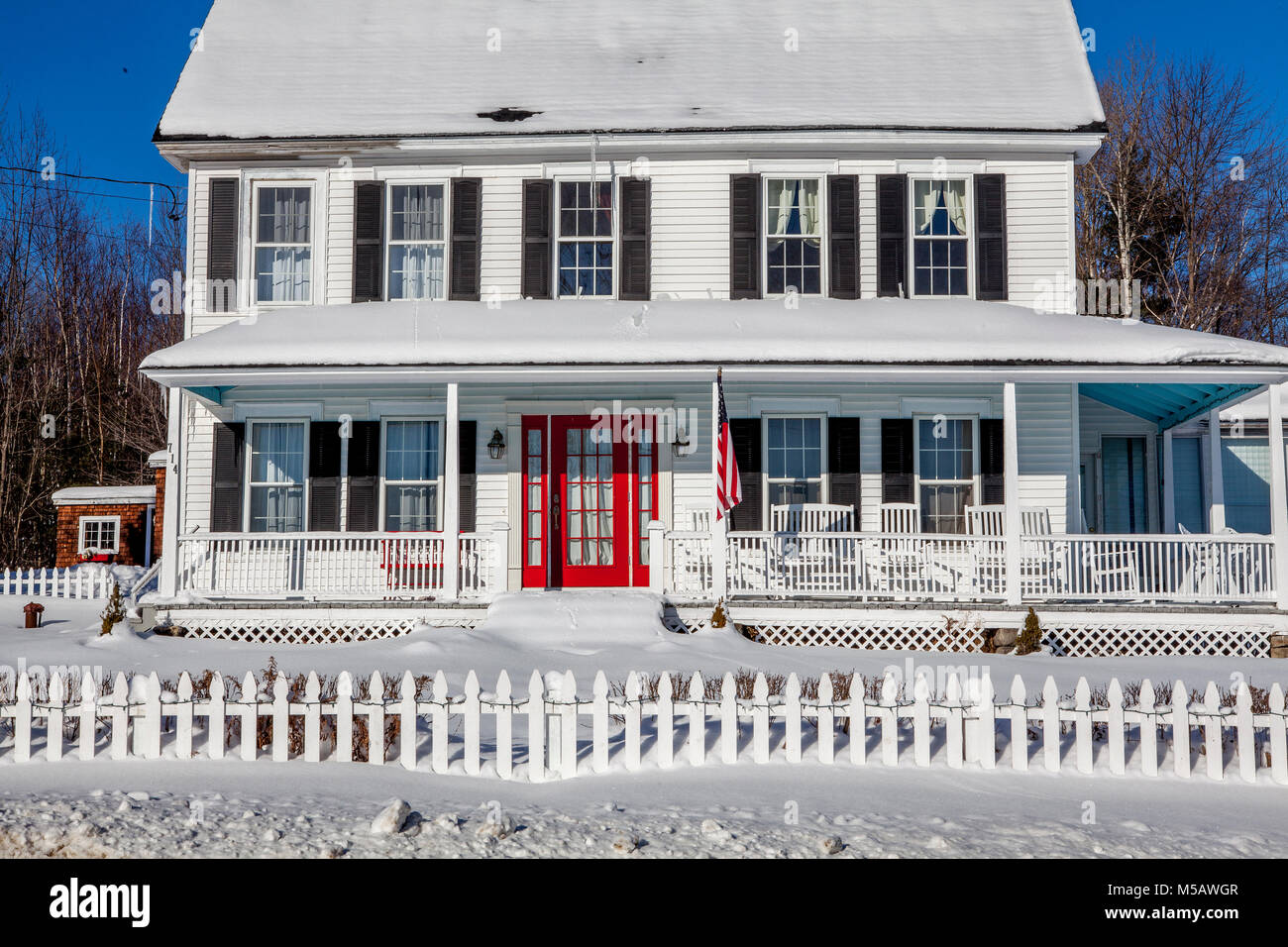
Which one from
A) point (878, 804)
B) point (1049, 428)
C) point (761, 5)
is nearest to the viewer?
point (878, 804)

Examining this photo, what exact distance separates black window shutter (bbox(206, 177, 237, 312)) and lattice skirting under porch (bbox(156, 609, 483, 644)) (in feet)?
14.7

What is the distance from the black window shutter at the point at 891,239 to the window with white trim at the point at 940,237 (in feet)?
0.52

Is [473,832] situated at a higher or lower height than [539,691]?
lower

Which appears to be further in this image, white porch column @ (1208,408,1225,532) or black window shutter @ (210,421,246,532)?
black window shutter @ (210,421,246,532)

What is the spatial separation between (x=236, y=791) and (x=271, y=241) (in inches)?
412

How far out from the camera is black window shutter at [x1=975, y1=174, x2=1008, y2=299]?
13.9 meters

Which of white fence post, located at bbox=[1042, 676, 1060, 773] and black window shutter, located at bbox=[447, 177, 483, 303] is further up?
black window shutter, located at bbox=[447, 177, 483, 303]

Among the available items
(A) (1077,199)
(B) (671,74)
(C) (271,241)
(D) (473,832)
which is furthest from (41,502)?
(A) (1077,199)

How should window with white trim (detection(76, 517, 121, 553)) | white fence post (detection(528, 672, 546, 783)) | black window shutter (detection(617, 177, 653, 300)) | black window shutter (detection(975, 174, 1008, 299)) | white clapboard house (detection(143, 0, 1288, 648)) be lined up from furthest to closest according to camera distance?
window with white trim (detection(76, 517, 121, 553)), black window shutter (detection(617, 177, 653, 300)), black window shutter (detection(975, 174, 1008, 299)), white clapboard house (detection(143, 0, 1288, 648)), white fence post (detection(528, 672, 546, 783))

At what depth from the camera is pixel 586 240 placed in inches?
564

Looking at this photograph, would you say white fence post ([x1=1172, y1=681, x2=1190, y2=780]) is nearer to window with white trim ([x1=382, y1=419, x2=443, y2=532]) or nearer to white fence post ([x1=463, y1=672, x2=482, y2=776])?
white fence post ([x1=463, y1=672, x2=482, y2=776])

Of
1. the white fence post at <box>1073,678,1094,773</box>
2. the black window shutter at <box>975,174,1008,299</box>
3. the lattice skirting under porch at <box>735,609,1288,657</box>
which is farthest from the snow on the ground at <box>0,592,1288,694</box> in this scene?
the black window shutter at <box>975,174,1008,299</box>

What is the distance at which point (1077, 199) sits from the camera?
27562 mm
